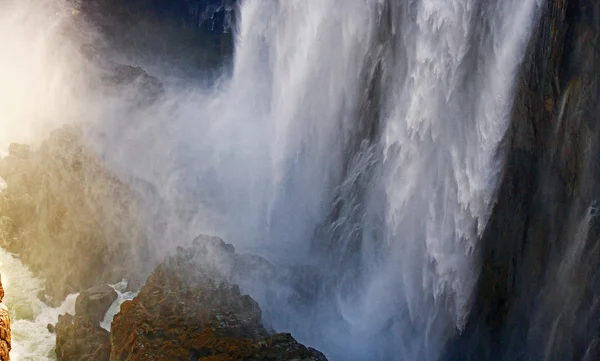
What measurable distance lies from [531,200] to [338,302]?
12.0 m

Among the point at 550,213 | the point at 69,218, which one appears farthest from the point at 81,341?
the point at 550,213

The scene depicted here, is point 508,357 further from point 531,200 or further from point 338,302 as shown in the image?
Answer: point 338,302

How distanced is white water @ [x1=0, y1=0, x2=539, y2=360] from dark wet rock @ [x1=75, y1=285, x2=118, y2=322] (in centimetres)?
462

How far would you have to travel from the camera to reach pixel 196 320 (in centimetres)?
2603

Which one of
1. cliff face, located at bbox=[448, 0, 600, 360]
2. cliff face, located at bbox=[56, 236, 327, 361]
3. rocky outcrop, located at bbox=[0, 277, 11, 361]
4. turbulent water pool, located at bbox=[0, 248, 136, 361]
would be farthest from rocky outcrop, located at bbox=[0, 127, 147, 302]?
cliff face, located at bbox=[448, 0, 600, 360]

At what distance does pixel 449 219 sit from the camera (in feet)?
91.4

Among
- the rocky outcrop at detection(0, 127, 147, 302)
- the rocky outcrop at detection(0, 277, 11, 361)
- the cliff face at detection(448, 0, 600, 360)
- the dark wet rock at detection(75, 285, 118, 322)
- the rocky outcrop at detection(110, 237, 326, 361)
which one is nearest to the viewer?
the cliff face at detection(448, 0, 600, 360)

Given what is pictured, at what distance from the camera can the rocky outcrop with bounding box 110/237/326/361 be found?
80.2 feet

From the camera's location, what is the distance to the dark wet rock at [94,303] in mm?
30734

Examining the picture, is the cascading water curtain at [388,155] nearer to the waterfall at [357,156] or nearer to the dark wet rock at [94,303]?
the waterfall at [357,156]

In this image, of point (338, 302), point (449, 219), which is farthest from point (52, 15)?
point (449, 219)

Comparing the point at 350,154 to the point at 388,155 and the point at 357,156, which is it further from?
the point at 388,155

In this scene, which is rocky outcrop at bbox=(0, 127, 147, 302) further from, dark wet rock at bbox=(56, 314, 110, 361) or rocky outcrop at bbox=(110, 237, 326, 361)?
rocky outcrop at bbox=(110, 237, 326, 361)

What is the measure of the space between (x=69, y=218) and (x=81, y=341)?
342 inches
